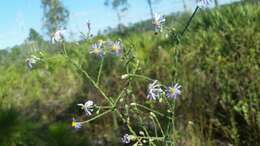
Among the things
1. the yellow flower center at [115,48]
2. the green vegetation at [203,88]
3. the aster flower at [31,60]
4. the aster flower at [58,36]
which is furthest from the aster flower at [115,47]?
the green vegetation at [203,88]

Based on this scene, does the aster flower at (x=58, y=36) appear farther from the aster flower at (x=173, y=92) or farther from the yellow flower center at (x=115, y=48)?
the aster flower at (x=173, y=92)

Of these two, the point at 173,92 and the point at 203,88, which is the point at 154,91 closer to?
the point at 173,92

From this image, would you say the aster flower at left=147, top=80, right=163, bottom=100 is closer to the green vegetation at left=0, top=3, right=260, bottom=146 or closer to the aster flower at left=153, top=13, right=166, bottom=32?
the aster flower at left=153, top=13, right=166, bottom=32

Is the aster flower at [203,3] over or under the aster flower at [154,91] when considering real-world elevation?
over

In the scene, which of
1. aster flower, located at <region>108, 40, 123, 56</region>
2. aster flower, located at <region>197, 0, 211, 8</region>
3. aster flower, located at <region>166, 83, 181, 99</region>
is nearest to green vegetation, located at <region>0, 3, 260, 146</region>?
aster flower, located at <region>108, 40, 123, 56</region>

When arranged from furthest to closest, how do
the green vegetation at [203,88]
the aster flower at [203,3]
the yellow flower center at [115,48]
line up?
the green vegetation at [203,88] → the yellow flower center at [115,48] → the aster flower at [203,3]

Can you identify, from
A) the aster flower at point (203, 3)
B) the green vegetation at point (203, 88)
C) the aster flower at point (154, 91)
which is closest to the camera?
Result: the aster flower at point (203, 3)

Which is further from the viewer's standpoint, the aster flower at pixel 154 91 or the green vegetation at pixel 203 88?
the green vegetation at pixel 203 88

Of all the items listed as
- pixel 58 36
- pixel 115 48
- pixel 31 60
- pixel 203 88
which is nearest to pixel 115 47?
pixel 115 48

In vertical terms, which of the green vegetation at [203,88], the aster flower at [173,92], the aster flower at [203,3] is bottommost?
the green vegetation at [203,88]
